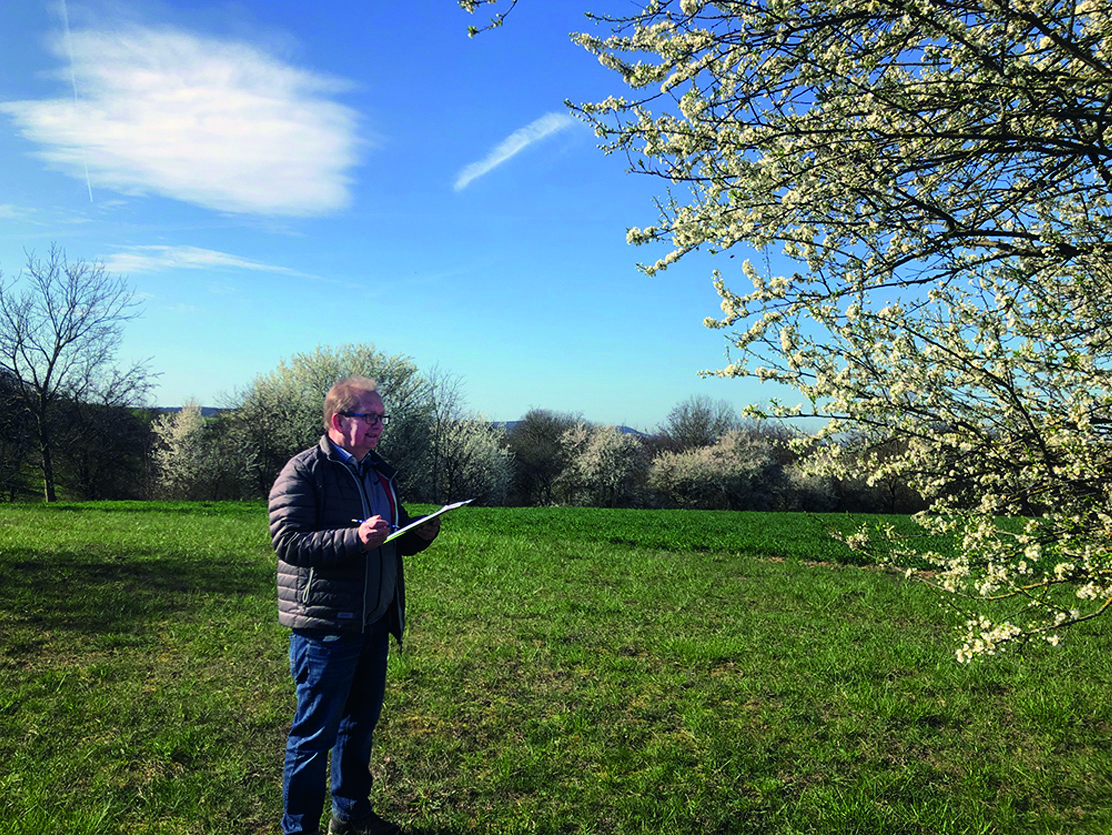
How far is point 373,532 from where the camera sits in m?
3.13

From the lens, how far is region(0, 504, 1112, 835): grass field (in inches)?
152

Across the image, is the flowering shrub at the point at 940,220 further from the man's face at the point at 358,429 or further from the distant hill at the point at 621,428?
the distant hill at the point at 621,428

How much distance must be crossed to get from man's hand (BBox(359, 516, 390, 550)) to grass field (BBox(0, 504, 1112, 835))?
70.5 inches

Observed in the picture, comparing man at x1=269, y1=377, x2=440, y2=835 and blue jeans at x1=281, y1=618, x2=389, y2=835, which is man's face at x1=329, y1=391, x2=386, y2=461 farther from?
blue jeans at x1=281, y1=618, x2=389, y2=835

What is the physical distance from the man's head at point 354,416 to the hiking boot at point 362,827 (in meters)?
1.98

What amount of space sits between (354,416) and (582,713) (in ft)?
10.2

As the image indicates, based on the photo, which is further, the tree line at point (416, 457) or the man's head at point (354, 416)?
the tree line at point (416, 457)

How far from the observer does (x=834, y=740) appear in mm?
4691

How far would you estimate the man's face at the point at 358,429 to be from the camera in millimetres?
3492

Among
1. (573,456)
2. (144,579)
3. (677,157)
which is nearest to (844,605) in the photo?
(677,157)

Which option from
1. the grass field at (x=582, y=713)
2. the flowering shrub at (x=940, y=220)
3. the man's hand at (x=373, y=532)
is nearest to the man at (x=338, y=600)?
the man's hand at (x=373, y=532)

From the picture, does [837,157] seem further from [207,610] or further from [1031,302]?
[207,610]

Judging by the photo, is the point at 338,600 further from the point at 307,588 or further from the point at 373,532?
the point at 373,532

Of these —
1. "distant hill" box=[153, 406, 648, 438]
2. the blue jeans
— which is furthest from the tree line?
the blue jeans
